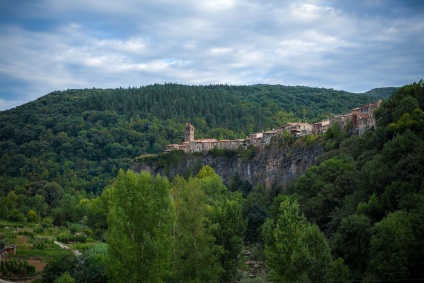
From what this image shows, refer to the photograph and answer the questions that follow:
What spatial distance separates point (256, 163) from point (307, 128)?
11810 millimetres

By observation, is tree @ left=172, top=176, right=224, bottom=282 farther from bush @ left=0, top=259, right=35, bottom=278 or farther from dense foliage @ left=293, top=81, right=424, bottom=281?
bush @ left=0, top=259, right=35, bottom=278

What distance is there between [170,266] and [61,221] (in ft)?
174

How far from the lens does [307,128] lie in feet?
A: 282

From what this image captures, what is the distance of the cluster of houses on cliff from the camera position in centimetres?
6181

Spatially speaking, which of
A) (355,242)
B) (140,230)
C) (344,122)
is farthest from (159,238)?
(344,122)

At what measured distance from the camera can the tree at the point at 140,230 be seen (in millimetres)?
31219

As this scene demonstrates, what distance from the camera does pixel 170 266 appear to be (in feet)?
117

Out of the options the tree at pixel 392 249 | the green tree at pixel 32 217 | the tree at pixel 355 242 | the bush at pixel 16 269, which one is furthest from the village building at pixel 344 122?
the green tree at pixel 32 217

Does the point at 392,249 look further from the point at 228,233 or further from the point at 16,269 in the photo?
the point at 16,269

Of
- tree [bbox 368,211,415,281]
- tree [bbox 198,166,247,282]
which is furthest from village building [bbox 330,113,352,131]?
tree [bbox 368,211,415,281]

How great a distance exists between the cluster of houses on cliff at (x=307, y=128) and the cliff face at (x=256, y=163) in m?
3.46

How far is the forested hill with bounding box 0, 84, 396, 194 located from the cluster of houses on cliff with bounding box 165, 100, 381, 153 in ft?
67.6

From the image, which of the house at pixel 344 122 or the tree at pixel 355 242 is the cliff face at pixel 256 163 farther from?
the tree at pixel 355 242

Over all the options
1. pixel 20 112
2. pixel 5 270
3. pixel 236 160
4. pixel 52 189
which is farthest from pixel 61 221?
pixel 20 112
